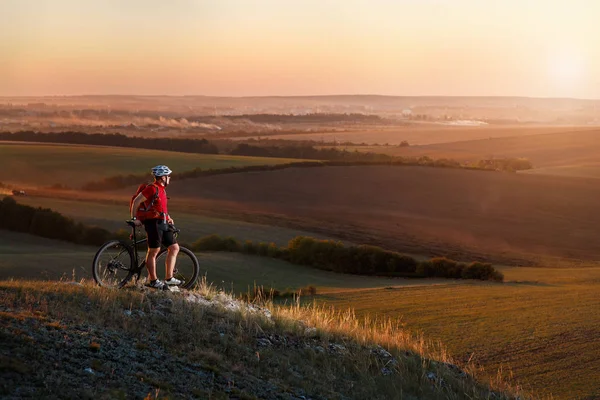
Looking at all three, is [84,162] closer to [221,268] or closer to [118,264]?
[221,268]

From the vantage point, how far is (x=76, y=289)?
1150 cm

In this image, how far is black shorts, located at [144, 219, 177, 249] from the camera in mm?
11461

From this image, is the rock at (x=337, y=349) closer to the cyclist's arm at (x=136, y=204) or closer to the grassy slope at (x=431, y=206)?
the cyclist's arm at (x=136, y=204)

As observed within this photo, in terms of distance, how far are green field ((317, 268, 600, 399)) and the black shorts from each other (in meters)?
8.27

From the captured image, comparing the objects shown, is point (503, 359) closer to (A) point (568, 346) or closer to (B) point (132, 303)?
(A) point (568, 346)

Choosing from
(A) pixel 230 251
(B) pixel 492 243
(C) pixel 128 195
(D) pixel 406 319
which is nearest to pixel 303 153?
(C) pixel 128 195

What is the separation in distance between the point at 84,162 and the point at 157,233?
79773 millimetres

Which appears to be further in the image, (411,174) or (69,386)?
(411,174)

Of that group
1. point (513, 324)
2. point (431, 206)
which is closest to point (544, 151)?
point (431, 206)

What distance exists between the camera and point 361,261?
42.8 m

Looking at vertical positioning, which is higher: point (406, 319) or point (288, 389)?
point (288, 389)

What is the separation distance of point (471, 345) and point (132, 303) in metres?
10.7

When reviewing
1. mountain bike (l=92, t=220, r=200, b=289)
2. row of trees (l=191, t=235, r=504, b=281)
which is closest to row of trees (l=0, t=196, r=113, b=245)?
row of trees (l=191, t=235, r=504, b=281)

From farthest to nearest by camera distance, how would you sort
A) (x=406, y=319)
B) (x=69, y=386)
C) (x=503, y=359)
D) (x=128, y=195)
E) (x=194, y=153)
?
1. (x=194, y=153)
2. (x=128, y=195)
3. (x=406, y=319)
4. (x=503, y=359)
5. (x=69, y=386)
